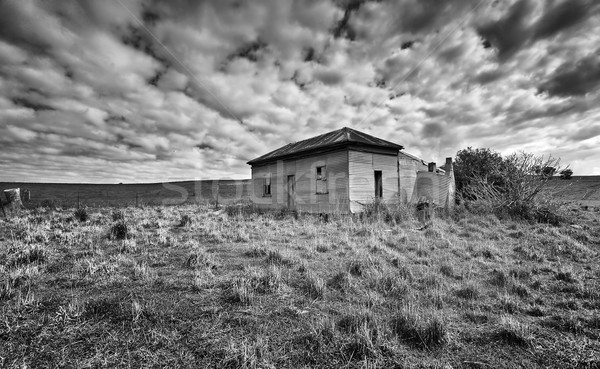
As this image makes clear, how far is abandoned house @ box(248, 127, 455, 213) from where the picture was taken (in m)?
15.1

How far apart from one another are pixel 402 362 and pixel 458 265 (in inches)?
172

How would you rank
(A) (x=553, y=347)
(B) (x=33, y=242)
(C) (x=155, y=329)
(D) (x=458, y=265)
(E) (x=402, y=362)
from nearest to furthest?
(E) (x=402, y=362)
(A) (x=553, y=347)
(C) (x=155, y=329)
(D) (x=458, y=265)
(B) (x=33, y=242)

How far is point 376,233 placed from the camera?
9641 mm

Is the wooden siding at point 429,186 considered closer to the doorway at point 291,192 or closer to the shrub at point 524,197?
the shrub at point 524,197

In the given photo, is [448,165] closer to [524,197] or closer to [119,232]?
[524,197]

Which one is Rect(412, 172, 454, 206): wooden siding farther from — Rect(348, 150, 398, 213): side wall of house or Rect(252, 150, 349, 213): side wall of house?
Rect(252, 150, 349, 213): side wall of house

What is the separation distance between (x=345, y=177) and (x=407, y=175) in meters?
5.95

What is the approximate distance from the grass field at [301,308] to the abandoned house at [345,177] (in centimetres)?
829

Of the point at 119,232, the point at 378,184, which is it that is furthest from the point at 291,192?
the point at 119,232

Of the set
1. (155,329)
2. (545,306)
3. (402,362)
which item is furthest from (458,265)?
(155,329)

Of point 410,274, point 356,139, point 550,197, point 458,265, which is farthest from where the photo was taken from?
point 356,139

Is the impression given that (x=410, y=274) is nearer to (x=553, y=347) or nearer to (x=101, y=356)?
(x=553, y=347)

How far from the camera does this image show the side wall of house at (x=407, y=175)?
17.7 m

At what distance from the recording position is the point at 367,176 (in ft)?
51.3
